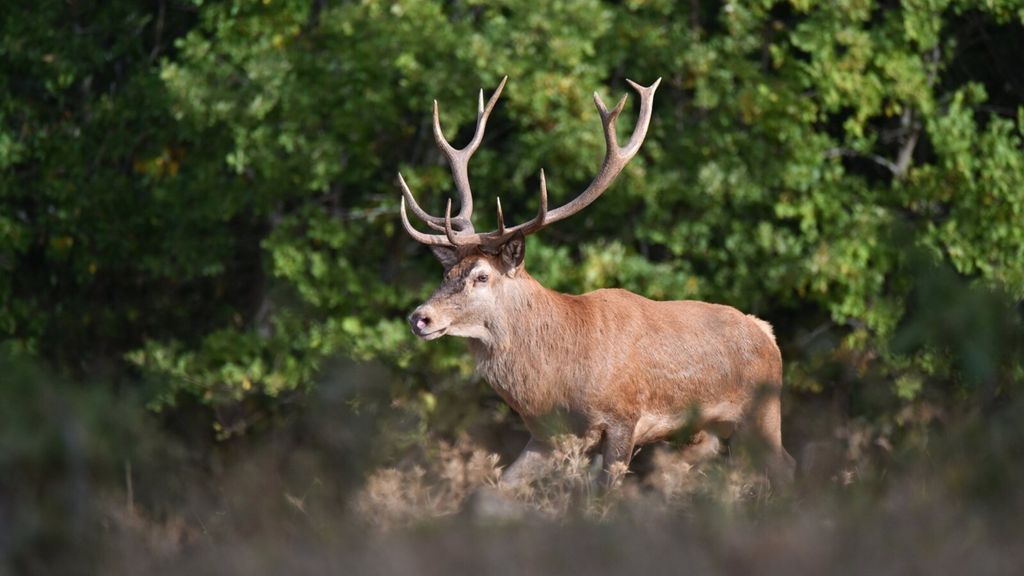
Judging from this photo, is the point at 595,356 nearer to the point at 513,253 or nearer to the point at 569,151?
the point at 513,253

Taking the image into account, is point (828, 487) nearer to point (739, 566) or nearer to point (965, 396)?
point (965, 396)

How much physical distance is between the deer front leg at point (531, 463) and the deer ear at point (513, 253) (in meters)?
0.87

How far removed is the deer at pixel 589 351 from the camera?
23.0 feet

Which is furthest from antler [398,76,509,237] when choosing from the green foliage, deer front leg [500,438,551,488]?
the green foliage

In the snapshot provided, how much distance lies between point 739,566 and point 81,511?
1.71 metres

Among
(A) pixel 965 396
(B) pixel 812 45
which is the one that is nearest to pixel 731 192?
(B) pixel 812 45

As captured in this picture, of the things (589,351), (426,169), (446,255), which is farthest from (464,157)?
(426,169)

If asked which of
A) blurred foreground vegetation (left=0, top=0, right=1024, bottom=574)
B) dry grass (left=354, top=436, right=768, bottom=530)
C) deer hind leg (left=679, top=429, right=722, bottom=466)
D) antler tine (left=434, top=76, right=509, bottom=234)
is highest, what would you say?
dry grass (left=354, top=436, right=768, bottom=530)

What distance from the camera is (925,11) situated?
459 inches

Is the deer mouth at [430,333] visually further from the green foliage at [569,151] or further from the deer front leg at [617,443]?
the green foliage at [569,151]

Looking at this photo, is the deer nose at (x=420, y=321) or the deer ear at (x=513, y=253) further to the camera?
the deer ear at (x=513, y=253)

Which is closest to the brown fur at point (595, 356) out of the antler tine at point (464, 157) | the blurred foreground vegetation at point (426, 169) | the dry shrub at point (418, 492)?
the antler tine at point (464, 157)

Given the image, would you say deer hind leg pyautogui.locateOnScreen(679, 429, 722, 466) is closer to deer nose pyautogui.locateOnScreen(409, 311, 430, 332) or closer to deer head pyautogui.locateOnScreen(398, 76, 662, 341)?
deer head pyautogui.locateOnScreen(398, 76, 662, 341)

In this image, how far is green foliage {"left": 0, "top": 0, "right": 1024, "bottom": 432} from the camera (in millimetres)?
11578
